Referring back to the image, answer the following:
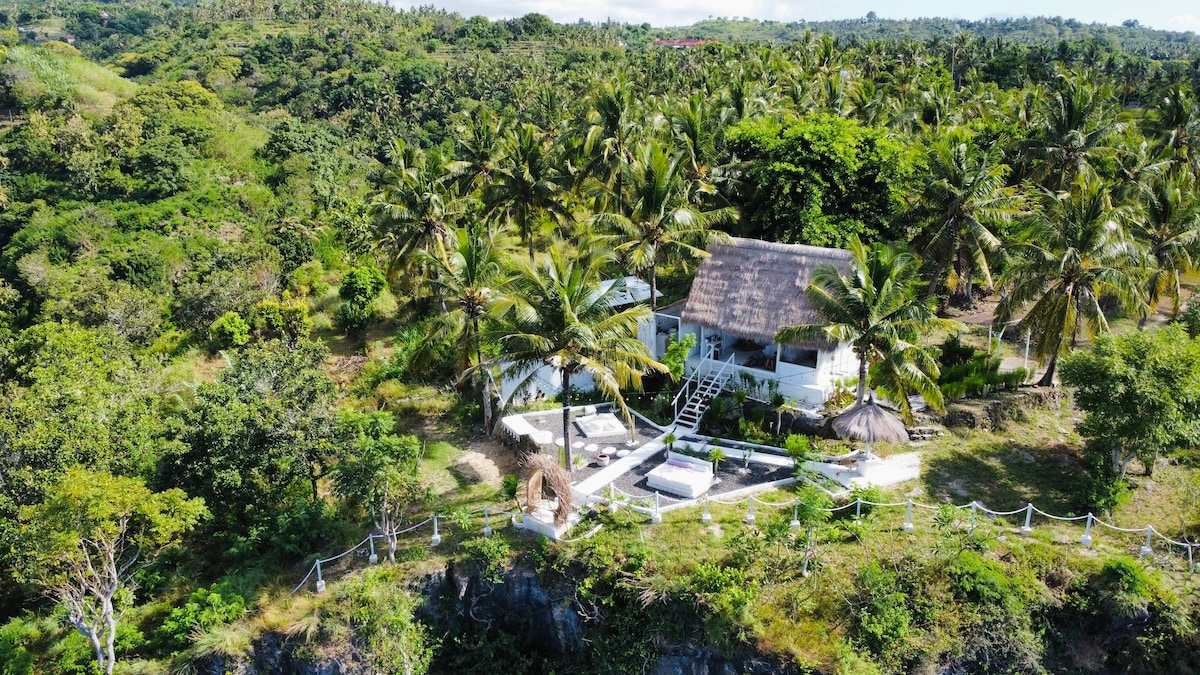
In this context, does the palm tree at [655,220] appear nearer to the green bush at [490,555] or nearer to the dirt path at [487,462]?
the dirt path at [487,462]

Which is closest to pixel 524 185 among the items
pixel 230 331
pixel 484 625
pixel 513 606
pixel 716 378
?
pixel 716 378

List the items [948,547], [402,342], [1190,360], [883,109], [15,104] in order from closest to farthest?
[948,547] → [1190,360] → [402,342] → [883,109] → [15,104]

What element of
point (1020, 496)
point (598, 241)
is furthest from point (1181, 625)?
point (598, 241)

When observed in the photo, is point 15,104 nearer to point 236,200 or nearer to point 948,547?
point 236,200

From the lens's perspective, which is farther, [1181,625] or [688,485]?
[688,485]

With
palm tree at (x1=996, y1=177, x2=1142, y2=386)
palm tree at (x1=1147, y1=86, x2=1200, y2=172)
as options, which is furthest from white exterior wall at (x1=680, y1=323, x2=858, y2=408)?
palm tree at (x1=1147, y1=86, x2=1200, y2=172)

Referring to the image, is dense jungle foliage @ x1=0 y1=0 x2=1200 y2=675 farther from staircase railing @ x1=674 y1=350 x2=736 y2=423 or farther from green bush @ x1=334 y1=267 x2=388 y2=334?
staircase railing @ x1=674 y1=350 x2=736 y2=423
